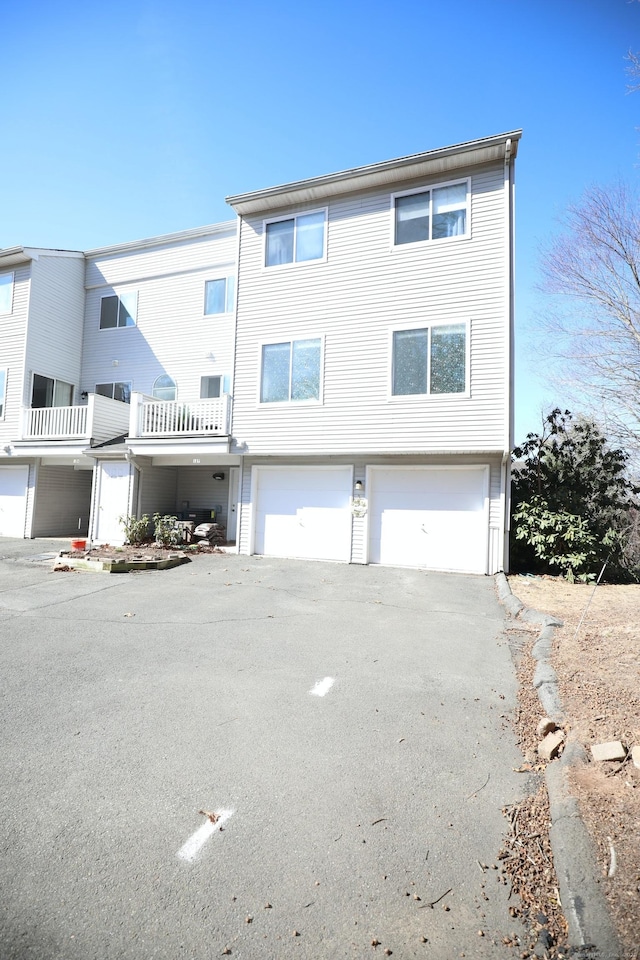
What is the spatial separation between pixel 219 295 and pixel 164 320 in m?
2.23

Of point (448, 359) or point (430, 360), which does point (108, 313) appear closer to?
point (430, 360)

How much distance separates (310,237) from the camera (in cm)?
1253

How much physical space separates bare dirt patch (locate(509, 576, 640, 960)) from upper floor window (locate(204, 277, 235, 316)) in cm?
1303

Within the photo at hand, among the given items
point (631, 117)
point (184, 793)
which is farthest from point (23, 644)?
point (631, 117)

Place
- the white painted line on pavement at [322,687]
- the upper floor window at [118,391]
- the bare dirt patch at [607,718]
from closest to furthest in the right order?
the bare dirt patch at [607,718], the white painted line on pavement at [322,687], the upper floor window at [118,391]

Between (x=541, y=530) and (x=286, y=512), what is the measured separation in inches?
237

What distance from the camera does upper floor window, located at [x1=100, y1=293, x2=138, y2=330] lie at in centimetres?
1756

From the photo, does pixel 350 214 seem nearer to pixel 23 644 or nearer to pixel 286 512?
pixel 286 512

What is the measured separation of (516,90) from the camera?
386 inches

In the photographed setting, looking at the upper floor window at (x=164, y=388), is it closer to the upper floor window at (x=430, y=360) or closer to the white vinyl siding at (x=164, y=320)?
the white vinyl siding at (x=164, y=320)

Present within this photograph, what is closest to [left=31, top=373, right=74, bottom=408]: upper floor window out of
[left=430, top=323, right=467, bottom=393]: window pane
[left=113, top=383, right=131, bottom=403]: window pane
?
[left=113, top=383, right=131, bottom=403]: window pane

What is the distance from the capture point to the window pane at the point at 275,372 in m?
12.5

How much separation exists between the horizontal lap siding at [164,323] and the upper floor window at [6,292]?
243 centimetres

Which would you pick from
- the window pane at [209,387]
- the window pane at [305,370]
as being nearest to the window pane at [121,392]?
the window pane at [209,387]
